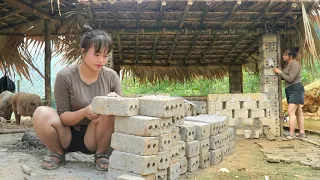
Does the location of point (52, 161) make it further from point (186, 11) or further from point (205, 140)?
point (186, 11)

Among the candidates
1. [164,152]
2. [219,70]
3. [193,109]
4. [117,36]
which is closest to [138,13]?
[117,36]

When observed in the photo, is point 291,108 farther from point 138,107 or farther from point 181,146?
point 138,107

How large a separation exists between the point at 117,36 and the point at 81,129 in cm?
397

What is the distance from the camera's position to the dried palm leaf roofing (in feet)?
19.8

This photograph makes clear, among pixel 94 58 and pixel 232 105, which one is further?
pixel 232 105

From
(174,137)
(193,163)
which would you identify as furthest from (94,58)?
(193,163)

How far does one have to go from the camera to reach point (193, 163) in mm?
4250

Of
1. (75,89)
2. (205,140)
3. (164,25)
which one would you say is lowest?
(205,140)

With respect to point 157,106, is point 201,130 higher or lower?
lower

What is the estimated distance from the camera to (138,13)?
6.14 meters

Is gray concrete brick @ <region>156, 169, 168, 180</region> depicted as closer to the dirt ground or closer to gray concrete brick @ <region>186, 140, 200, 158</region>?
the dirt ground

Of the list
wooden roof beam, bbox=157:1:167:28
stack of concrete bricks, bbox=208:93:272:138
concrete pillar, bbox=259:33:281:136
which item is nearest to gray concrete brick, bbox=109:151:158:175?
wooden roof beam, bbox=157:1:167:28

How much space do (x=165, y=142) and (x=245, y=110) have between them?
397 centimetres

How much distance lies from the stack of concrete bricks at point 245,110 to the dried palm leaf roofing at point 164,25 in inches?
51.5
